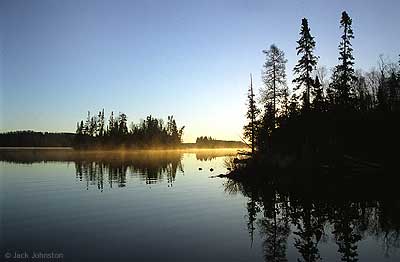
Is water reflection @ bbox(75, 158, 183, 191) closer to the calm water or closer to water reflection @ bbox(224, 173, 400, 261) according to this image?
the calm water

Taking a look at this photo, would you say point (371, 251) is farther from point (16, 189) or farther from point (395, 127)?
point (16, 189)

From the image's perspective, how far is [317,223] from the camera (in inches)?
693

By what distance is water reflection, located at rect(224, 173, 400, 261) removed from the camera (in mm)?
13625

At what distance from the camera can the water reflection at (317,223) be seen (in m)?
13.6

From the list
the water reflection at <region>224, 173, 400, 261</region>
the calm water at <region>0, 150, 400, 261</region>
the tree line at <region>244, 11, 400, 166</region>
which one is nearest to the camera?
the calm water at <region>0, 150, 400, 261</region>

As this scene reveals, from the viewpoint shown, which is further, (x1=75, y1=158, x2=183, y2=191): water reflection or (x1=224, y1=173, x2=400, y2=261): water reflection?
(x1=75, y1=158, x2=183, y2=191): water reflection

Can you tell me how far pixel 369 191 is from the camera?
2744 cm

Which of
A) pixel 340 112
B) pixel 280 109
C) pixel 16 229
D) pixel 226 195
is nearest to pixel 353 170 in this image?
pixel 340 112

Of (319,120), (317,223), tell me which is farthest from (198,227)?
(319,120)

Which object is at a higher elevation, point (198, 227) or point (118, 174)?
point (118, 174)

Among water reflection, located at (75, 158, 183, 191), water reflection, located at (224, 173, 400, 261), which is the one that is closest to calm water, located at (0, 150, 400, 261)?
water reflection, located at (224, 173, 400, 261)

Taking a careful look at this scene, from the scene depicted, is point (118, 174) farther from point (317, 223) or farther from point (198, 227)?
point (317, 223)

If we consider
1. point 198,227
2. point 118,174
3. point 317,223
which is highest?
point 118,174

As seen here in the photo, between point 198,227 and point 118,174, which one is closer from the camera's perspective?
point 198,227
